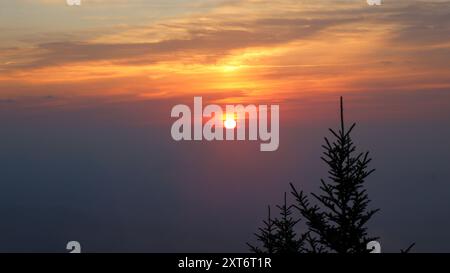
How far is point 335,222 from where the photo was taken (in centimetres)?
1897

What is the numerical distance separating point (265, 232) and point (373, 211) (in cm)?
1131
